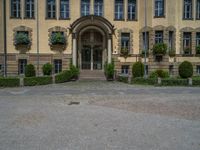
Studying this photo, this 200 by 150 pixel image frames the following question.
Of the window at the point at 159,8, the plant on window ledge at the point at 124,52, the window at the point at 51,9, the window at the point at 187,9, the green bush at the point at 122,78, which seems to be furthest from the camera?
the window at the point at 51,9

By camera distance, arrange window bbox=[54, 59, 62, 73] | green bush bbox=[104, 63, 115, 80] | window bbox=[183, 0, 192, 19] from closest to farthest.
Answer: green bush bbox=[104, 63, 115, 80], window bbox=[183, 0, 192, 19], window bbox=[54, 59, 62, 73]

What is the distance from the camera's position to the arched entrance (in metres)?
32.0

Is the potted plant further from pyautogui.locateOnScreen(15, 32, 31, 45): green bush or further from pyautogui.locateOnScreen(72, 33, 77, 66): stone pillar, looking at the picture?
pyautogui.locateOnScreen(15, 32, 31, 45): green bush

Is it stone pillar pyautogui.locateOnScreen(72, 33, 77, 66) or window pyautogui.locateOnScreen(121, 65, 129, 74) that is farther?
→ window pyautogui.locateOnScreen(121, 65, 129, 74)

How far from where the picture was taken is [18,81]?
2289 cm

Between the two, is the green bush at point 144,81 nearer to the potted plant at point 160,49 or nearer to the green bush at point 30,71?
the potted plant at point 160,49

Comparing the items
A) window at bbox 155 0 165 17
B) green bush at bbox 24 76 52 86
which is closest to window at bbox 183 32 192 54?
window at bbox 155 0 165 17

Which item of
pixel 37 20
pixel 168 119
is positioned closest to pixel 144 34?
pixel 37 20

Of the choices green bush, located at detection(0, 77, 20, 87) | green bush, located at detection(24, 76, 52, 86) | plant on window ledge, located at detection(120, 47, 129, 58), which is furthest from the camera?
plant on window ledge, located at detection(120, 47, 129, 58)

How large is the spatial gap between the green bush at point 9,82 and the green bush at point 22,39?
8265 millimetres

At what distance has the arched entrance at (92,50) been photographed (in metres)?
32.0

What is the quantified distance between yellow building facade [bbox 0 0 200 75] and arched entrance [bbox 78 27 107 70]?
0.15 m

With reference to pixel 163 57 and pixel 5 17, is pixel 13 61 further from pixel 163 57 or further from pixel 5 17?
pixel 163 57

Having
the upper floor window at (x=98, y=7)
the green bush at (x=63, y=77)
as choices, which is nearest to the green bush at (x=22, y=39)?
the green bush at (x=63, y=77)
